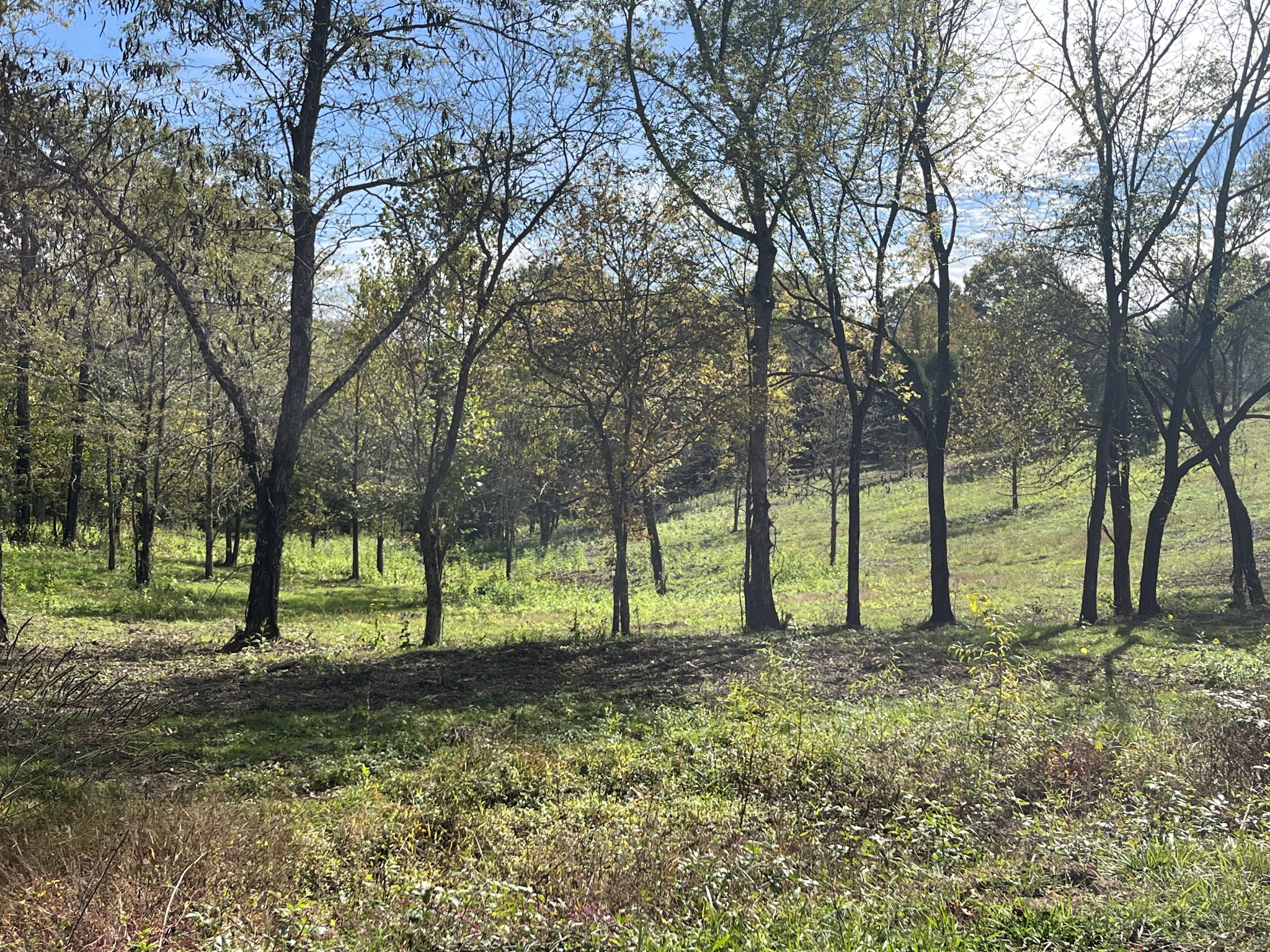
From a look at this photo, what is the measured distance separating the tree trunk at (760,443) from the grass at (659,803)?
2.99 m

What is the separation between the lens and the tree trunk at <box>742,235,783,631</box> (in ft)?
51.8

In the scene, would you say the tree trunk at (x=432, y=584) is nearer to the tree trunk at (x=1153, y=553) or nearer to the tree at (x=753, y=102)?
the tree at (x=753, y=102)

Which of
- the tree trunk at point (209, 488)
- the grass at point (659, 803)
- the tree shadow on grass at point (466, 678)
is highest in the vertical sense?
the tree trunk at point (209, 488)

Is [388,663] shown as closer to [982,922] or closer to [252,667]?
[252,667]

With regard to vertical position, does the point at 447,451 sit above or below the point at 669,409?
below

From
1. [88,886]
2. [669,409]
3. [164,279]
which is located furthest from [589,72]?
[88,886]

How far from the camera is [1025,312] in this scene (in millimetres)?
19422

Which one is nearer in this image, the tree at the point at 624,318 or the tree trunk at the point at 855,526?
the tree at the point at 624,318

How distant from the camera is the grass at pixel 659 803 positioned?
3.82 m

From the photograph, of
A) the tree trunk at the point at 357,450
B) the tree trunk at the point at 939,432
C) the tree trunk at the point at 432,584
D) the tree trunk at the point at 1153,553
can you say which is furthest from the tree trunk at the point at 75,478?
the tree trunk at the point at 1153,553

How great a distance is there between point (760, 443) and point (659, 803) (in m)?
11.2

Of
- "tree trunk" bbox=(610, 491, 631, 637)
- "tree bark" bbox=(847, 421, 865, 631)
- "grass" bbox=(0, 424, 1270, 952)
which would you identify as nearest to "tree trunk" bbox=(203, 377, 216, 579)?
A: "grass" bbox=(0, 424, 1270, 952)

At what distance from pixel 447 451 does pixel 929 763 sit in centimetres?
893

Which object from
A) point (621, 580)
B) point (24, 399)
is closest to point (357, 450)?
point (24, 399)
